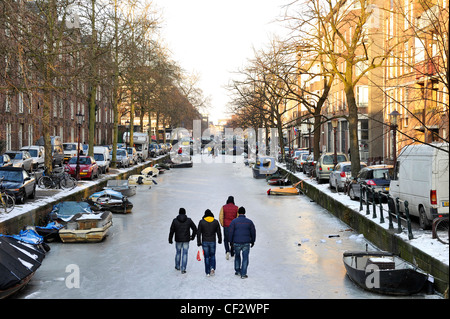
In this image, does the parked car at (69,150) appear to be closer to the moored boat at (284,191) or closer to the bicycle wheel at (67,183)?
the bicycle wheel at (67,183)

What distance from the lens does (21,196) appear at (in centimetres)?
2186

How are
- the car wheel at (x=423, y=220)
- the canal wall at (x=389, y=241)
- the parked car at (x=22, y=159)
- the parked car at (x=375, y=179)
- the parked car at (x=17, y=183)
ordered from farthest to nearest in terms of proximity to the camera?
the parked car at (x=22, y=159)
the parked car at (x=375, y=179)
the parked car at (x=17, y=183)
the car wheel at (x=423, y=220)
the canal wall at (x=389, y=241)

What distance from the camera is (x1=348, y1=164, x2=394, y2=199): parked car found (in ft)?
75.0

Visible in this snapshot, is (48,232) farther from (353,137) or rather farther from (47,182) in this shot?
(353,137)

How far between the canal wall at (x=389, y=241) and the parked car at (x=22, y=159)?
20.3m

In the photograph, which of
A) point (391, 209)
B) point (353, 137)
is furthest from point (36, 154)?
point (391, 209)

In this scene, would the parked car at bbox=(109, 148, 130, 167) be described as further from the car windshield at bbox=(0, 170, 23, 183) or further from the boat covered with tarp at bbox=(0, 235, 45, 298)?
the boat covered with tarp at bbox=(0, 235, 45, 298)

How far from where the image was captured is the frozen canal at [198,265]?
1220 cm

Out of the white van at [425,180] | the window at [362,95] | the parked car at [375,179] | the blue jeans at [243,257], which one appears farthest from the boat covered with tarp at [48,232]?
the window at [362,95]

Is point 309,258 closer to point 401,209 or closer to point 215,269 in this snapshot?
point 215,269

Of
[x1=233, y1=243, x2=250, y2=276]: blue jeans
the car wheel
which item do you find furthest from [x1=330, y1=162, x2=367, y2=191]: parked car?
[x1=233, y1=243, x2=250, y2=276]: blue jeans
